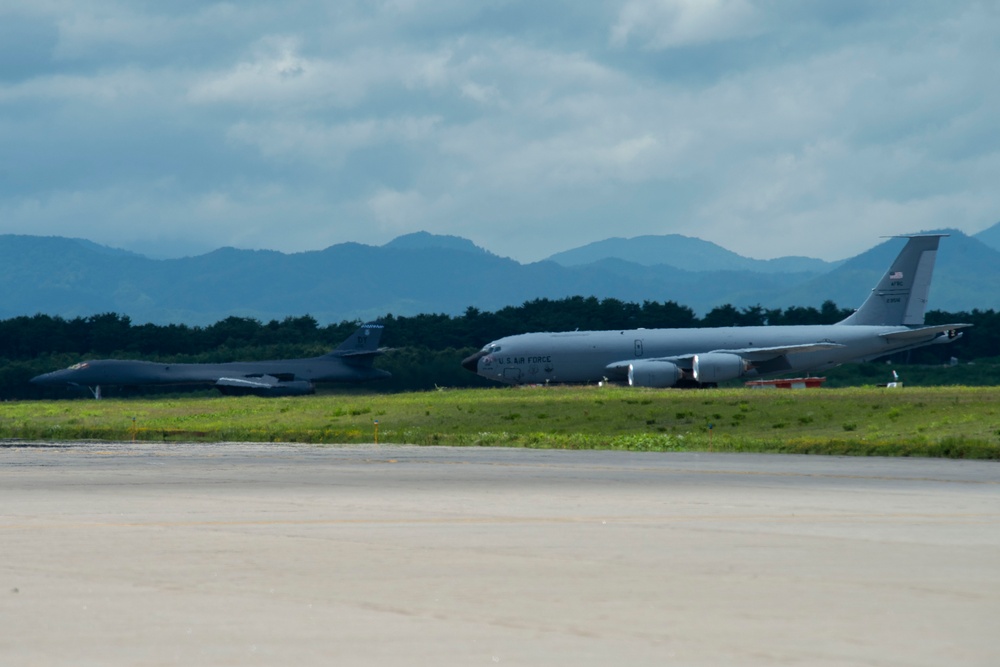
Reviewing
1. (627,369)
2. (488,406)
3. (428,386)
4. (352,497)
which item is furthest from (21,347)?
(352,497)

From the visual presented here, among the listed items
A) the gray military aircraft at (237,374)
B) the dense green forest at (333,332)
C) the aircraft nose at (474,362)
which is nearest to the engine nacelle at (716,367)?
the aircraft nose at (474,362)

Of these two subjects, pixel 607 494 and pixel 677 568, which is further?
pixel 607 494

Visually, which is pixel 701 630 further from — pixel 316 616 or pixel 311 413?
pixel 311 413

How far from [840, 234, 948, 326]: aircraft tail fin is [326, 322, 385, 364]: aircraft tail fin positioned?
43.9 m

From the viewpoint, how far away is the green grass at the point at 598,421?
45562mm

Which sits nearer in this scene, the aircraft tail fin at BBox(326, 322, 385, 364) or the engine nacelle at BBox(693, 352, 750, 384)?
the engine nacelle at BBox(693, 352, 750, 384)

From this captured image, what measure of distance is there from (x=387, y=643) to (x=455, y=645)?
1.70 ft

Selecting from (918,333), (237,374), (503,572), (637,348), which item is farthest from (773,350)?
(503,572)

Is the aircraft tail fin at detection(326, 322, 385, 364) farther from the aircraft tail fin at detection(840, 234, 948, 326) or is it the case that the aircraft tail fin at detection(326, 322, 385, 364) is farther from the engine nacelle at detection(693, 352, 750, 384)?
the aircraft tail fin at detection(840, 234, 948, 326)

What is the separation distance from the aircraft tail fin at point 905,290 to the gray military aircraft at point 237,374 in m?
39.4

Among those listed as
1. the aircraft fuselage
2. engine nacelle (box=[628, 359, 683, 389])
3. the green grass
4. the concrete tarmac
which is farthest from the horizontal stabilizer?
the concrete tarmac

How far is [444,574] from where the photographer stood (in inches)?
561

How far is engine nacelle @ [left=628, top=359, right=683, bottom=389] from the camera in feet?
285

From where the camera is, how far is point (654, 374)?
86.8 meters
